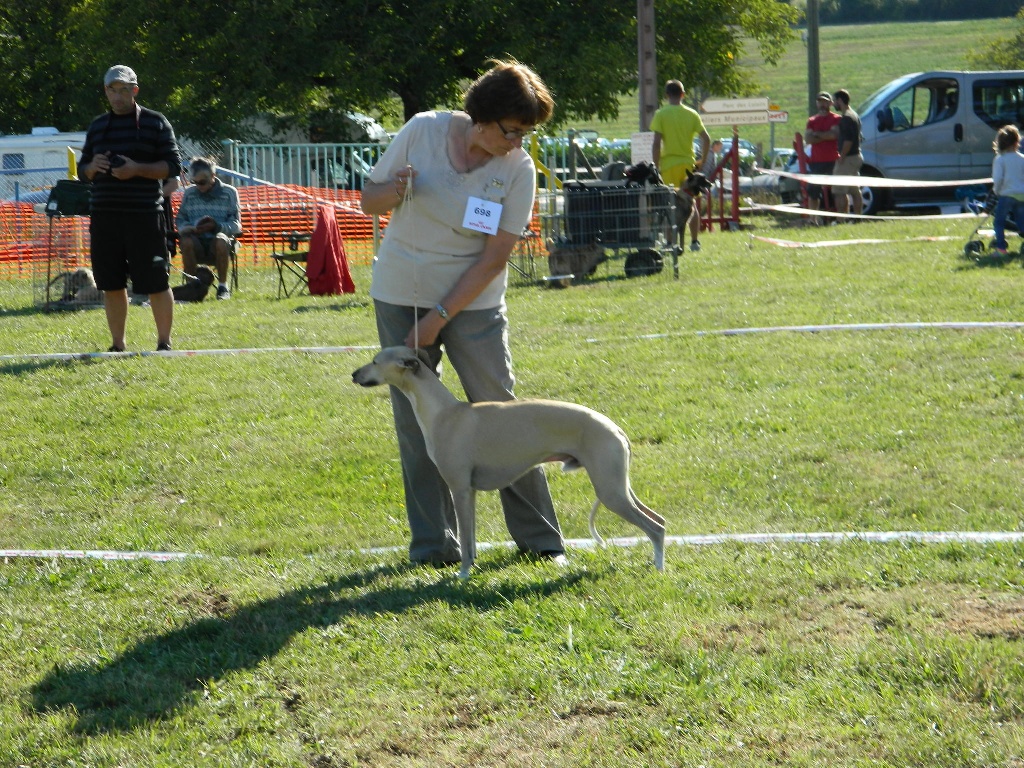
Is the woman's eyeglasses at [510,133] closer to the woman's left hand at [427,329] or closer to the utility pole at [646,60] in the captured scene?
the woman's left hand at [427,329]

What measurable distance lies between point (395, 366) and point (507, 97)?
3.59 ft

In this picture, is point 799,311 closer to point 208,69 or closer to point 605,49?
point 605,49

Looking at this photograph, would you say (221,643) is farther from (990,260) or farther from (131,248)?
(990,260)

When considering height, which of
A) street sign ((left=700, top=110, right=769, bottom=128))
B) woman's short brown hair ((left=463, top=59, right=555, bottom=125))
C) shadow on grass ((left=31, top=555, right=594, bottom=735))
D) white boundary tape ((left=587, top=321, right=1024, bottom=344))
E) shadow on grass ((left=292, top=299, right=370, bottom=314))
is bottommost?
shadow on grass ((left=31, top=555, right=594, bottom=735))

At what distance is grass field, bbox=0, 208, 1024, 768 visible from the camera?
349 cm

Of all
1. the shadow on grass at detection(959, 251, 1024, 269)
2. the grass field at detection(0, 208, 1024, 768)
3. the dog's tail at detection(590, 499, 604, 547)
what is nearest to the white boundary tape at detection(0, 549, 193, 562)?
the grass field at detection(0, 208, 1024, 768)

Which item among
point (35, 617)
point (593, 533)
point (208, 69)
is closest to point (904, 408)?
point (593, 533)

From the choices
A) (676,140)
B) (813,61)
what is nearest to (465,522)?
(676,140)

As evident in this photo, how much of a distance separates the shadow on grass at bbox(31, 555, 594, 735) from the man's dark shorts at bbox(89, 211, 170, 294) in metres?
5.02

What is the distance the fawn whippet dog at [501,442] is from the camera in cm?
465

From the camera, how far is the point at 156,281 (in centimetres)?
930

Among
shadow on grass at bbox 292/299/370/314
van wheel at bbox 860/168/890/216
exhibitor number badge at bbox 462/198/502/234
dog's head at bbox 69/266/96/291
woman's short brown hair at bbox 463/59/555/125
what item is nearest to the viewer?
woman's short brown hair at bbox 463/59/555/125

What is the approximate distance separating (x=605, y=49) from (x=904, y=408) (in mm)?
23326

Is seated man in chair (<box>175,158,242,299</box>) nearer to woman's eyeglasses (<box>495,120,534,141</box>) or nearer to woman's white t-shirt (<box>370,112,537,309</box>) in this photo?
woman's white t-shirt (<box>370,112,537,309</box>)
